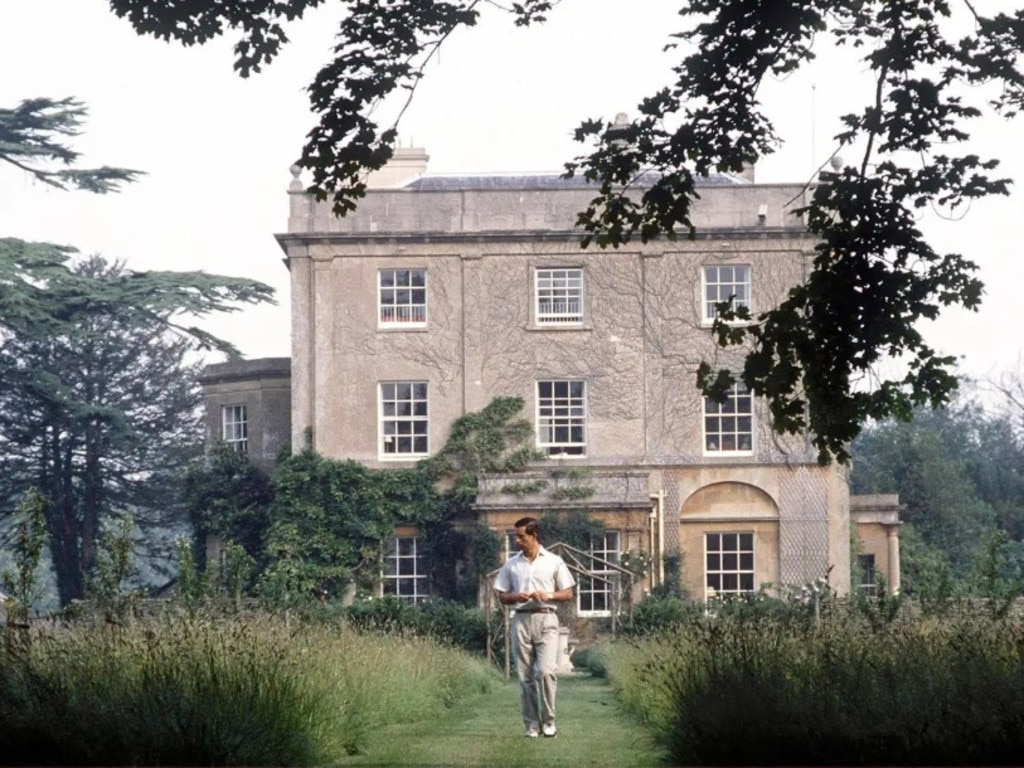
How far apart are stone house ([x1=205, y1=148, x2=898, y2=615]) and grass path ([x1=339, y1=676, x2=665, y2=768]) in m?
20.0

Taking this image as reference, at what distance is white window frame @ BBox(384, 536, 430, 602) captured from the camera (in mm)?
38344

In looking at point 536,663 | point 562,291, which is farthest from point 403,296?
point 536,663

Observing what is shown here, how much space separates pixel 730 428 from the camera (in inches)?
1545

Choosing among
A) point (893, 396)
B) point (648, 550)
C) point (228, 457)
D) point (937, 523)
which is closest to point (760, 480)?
point (648, 550)

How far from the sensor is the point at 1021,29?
16156mm

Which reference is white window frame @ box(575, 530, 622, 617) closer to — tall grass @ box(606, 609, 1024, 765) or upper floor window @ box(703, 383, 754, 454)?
upper floor window @ box(703, 383, 754, 454)

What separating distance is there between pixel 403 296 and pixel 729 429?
687cm

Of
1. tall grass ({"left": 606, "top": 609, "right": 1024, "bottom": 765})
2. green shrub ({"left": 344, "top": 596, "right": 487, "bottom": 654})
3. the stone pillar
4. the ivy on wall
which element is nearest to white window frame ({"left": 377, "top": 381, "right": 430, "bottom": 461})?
the ivy on wall

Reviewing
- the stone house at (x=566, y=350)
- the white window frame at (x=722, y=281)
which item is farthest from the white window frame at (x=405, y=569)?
the white window frame at (x=722, y=281)

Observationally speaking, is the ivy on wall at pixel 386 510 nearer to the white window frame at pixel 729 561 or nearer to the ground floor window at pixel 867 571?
the white window frame at pixel 729 561

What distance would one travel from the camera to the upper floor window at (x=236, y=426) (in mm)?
41094

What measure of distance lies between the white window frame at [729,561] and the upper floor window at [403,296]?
7081 millimetres

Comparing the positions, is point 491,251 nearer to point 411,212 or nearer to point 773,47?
point 411,212

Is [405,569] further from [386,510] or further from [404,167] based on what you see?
[404,167]
